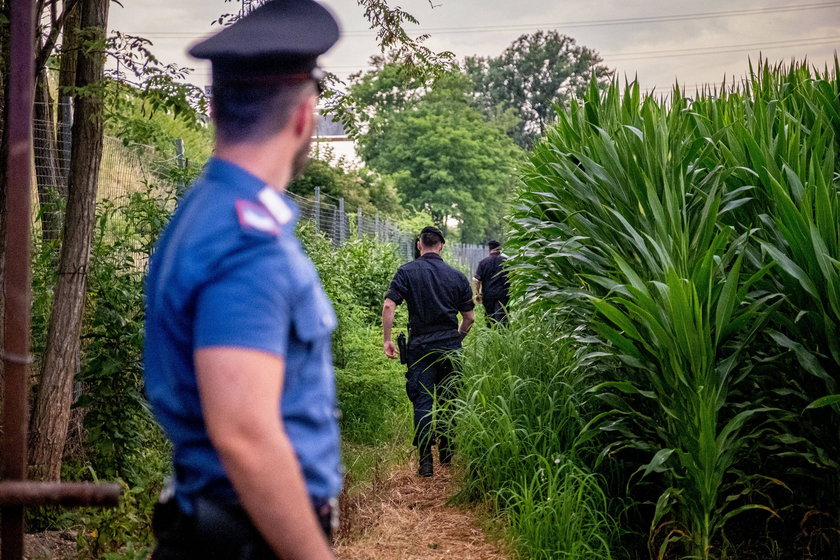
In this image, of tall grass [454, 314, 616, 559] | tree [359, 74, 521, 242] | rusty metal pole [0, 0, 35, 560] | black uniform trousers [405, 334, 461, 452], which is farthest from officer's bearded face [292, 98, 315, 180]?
tree [359, 74, 521, 242]

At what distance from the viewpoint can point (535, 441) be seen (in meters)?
5.73

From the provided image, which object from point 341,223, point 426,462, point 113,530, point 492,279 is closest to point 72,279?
point 113,530

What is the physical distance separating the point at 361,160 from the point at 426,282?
3841cm

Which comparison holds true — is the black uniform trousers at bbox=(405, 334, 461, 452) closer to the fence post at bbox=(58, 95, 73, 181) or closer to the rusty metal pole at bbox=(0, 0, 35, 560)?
the fence post at bbox=(58, 95, 73, 181)

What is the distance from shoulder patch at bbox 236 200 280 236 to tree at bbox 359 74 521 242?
39712 mm

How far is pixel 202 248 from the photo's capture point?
1439 mm

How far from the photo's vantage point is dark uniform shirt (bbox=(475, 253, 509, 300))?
477 inches

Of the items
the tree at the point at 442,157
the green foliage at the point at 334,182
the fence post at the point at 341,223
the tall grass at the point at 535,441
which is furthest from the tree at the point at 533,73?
the tall grass at the point at 535,441

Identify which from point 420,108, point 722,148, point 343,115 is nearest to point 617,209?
point 722,148

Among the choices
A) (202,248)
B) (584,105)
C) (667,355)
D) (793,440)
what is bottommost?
(793,440)

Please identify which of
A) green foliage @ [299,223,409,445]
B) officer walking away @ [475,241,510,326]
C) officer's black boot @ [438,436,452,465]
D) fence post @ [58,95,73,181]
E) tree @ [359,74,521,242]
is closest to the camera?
fence post @ [58,95,73,181]

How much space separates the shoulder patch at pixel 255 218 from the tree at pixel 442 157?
1563 inches

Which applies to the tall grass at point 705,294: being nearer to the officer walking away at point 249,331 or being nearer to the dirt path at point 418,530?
the dirt path at point 418,530

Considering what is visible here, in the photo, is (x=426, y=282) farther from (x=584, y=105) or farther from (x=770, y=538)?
(x=770, y=538)
